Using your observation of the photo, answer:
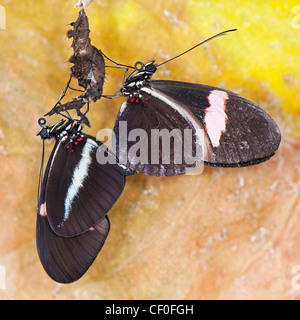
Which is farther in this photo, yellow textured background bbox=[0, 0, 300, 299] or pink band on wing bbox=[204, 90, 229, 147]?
yellow textured background bbox=[0, 0, 300, 299]

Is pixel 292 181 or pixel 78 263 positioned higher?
pixel 292 181

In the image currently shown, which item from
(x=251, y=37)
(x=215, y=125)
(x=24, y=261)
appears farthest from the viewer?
(x=24, y=261)

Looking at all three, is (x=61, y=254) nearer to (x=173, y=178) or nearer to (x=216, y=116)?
(x=173, y=178)

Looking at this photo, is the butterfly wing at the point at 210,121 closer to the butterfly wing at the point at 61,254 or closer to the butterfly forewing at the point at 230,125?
the butterfly forewing at the point at 230,125

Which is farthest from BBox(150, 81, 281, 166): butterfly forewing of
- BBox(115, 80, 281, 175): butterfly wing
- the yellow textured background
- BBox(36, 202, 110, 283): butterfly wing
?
BBox(36, 202, 110, 283): butterfly wing

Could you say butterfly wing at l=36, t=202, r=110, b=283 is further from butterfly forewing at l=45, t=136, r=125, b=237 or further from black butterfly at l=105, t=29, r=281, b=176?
black butterfly at l=105, t=29, r=281, b=176

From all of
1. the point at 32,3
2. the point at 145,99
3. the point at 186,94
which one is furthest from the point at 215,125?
the point at 32,3

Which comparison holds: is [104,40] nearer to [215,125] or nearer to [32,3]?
[32,3]
